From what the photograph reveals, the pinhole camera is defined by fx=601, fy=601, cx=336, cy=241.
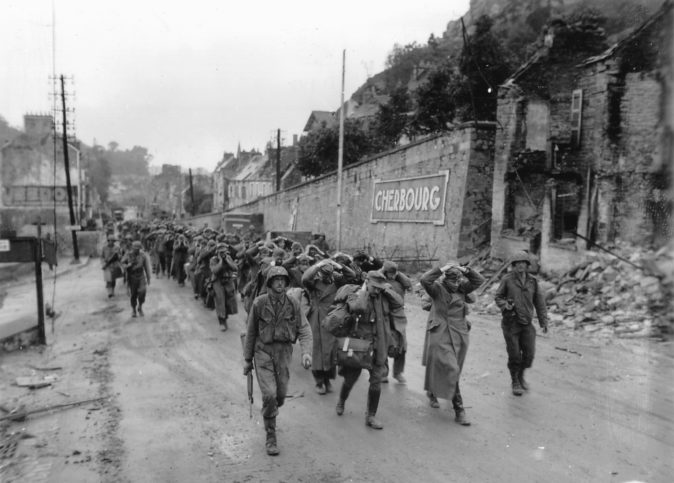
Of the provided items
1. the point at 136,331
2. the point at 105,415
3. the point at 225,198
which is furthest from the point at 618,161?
the point at 225,198

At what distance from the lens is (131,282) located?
1415cm

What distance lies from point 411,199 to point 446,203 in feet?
8.54

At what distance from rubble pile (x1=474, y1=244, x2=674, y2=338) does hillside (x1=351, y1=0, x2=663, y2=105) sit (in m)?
18.5

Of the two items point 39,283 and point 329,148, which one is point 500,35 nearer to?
point 329,148

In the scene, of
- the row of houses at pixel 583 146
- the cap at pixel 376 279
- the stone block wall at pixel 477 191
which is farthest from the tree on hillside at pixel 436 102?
the cap at pixel 376 279

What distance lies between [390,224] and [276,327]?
18.9 meters

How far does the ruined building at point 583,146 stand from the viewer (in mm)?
14617

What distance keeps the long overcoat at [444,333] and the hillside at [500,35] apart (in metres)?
25.3

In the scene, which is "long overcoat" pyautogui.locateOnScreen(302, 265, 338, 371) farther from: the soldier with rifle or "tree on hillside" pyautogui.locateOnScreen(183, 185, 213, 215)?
"tree on hillside" pyautogui.locateOnScreen(183, 185, 213, 215)

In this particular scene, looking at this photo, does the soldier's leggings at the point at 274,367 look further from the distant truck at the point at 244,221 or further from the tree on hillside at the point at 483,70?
the distant truck at the point at 244,221

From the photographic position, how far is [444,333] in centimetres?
688

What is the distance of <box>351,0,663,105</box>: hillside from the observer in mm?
39750

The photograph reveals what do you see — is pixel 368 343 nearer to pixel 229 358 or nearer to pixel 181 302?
pixel 229 358

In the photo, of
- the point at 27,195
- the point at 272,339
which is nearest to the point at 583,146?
the point at 272,339
